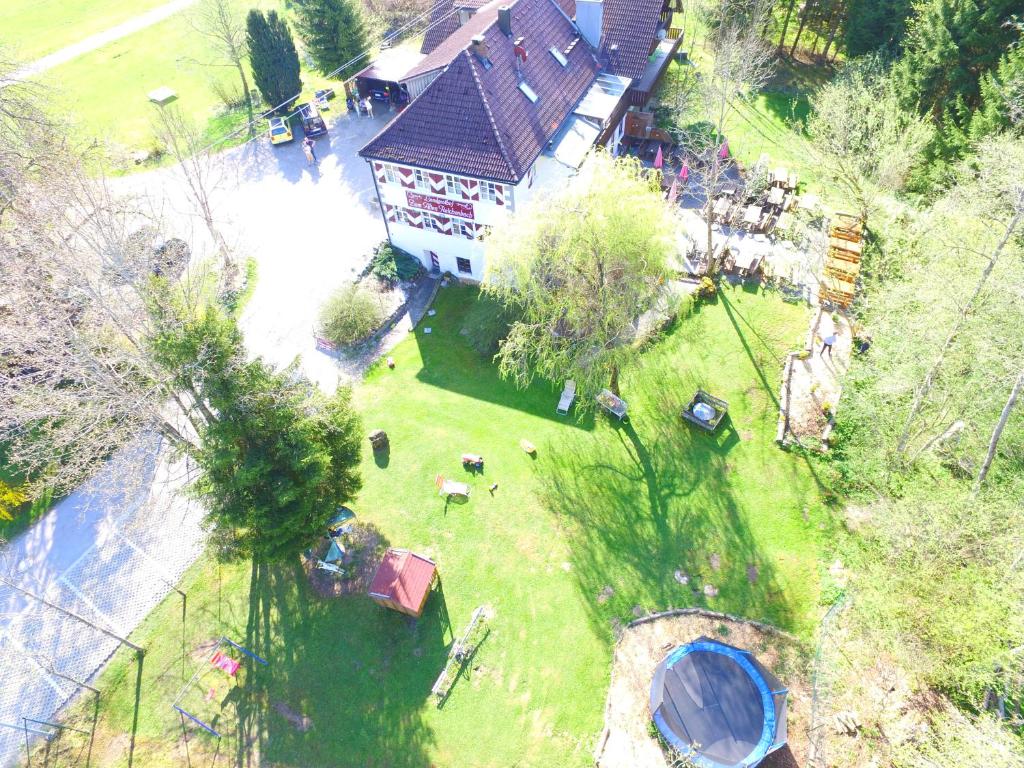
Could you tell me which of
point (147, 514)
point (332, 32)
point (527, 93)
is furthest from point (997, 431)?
point (332, 32)

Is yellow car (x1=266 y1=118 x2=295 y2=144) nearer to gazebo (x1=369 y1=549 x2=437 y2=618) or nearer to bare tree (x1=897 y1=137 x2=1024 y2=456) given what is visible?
gazebo (x1=369 y1=549 x2=437 y2=618)

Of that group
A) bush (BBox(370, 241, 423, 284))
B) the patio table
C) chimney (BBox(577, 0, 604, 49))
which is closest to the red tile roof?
bush (BBox(370, 241, 423, 284))

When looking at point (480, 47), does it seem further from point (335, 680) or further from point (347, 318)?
point (335, 680)

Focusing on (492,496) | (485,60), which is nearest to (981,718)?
(492,496)

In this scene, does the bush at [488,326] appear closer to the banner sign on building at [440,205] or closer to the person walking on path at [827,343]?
the banner sign on building at [440,205]

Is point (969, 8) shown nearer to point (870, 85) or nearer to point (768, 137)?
point (870, 85)
